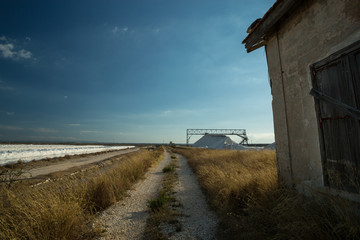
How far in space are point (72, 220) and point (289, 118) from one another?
17.1ft

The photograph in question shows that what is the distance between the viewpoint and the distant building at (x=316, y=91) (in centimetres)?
260

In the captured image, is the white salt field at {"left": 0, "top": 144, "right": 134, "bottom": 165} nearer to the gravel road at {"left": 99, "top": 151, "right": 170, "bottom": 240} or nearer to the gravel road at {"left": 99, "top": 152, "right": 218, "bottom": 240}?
the gravel road at {"left": 99, "top": 151, "right": 170, "bottom": 240}

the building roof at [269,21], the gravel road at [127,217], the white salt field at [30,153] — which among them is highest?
the building roof at [269,21]

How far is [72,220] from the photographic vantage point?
3410 mm

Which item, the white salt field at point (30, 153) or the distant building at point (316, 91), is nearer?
the distant building at point (316, 91)

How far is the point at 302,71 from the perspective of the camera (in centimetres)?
353

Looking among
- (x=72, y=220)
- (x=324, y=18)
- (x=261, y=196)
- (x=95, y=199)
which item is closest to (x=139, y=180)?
(x=95, y=199)

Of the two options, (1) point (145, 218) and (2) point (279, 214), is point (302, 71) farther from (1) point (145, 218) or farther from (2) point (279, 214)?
(1) point (145, 218)

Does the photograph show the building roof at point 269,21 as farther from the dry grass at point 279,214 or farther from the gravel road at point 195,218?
the gravel road at point 195,218

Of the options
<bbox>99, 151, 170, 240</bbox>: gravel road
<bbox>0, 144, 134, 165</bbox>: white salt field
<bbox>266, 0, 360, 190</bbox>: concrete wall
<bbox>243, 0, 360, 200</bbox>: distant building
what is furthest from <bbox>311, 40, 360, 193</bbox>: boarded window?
<bbox>0, 144, 134, 165</bbox>: white salt field

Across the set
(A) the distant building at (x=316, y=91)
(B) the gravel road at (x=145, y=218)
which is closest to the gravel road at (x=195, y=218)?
(B) the gravel road at (x=145, y=218)

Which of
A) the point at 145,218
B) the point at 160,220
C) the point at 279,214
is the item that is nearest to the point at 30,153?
the point at 145,218

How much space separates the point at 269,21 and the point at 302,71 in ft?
5.11

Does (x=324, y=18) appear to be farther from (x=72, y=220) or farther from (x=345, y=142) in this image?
(x=72, y=220)
